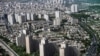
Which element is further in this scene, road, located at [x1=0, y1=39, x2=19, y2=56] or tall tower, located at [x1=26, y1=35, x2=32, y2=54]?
tall tower, located at [x1=26, y1=35, x2=32, y2=54]

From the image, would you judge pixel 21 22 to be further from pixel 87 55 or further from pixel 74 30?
pixel 87 55

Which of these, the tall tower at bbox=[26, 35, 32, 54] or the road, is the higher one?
the tall tower at bbox=[26, 35, 32, 54]

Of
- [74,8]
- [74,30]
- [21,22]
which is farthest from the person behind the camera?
[74,8]

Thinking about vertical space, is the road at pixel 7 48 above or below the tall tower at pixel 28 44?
below

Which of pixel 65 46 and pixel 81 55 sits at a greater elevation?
pixel 65 46

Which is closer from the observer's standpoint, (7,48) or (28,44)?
(28,44)

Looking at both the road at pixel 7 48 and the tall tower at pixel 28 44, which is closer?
the road at pixel 7 48

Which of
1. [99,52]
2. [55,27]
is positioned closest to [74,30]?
[55,27]

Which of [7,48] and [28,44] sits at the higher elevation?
[28,44]

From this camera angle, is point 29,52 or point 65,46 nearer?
point 65,46

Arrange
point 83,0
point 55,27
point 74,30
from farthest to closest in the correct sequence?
1. point 83,0
2. point 55,27
3. point 74,30
